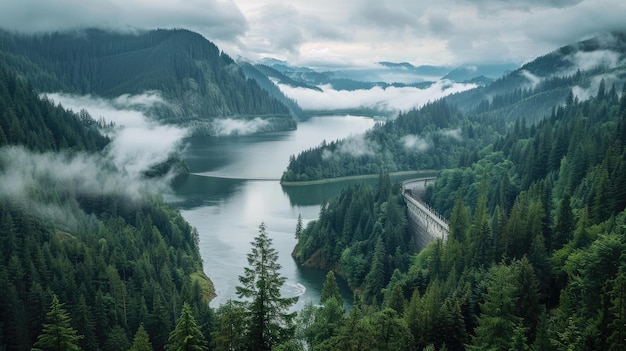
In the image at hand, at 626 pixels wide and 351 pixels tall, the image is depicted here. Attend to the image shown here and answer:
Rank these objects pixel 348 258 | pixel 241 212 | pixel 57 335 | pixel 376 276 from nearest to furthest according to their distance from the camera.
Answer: pixel 57 335
pixel 376 276
pixel 348 258
pixel 241 212

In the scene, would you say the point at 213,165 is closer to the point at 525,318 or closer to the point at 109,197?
the point at 109,197

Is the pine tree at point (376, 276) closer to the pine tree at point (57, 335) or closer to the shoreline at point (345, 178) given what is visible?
the pine tree at point (57, 335)

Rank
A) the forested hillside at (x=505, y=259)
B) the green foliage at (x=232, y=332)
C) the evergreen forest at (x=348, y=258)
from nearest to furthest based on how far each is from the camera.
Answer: the green foliage at (x=232, y=332) < the evergreen forest at (x=348, y=258) < the forested hillside at (x=505, y=259)

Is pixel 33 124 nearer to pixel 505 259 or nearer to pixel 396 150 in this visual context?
pixel 505 259

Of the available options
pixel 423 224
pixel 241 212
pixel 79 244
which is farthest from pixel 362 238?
pixel 79 244

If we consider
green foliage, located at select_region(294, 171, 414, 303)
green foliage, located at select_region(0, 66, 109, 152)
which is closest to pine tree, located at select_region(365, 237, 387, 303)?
green foliage, located at select_region(294, 171, 414, 303)

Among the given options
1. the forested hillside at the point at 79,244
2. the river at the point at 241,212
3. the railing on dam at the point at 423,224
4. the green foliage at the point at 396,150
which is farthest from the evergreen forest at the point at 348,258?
the green foliage at the point at 396,150
